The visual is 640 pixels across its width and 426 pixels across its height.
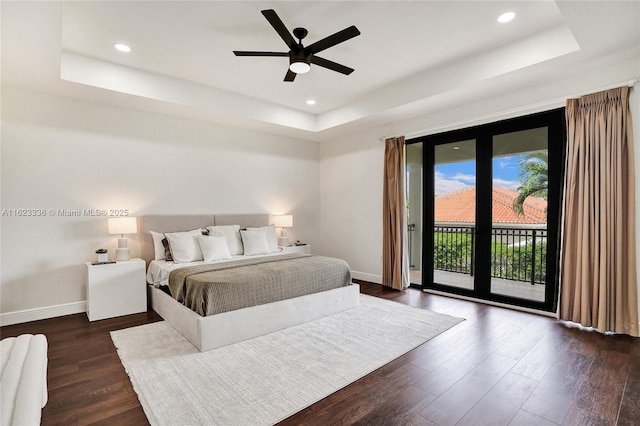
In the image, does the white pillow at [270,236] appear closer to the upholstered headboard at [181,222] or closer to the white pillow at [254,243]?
the white pillow at [254,243]

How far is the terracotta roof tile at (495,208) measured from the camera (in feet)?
12.7

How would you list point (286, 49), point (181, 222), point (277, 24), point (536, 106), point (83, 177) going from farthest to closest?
point (181, 222) → point (83, 177) → point (536, 106) → point (286, 49) → point (277, 24)

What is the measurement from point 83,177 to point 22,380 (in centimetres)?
332

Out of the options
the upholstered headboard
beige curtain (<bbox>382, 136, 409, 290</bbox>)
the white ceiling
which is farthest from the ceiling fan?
the upholstered headboard

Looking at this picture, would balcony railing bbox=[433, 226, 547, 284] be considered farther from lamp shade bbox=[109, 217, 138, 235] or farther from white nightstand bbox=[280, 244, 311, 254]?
lamp shade bbox=[109, 217, 138, 235]

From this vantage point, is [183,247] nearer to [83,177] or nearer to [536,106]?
[83,177]

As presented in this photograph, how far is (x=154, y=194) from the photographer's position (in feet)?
14.8

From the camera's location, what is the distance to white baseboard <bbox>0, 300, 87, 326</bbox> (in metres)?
3.49

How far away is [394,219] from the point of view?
16.6ft

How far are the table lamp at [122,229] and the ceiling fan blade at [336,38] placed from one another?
2989 millimetres

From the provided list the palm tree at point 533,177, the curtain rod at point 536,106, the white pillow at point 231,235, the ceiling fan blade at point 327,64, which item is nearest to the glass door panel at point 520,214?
the palm tree at point 533,177

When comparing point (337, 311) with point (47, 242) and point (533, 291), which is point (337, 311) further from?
point (47, 242)

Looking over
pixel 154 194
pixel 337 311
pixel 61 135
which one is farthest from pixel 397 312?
pixel 61 135

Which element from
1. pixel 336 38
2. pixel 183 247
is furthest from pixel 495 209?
pixel 183 247
